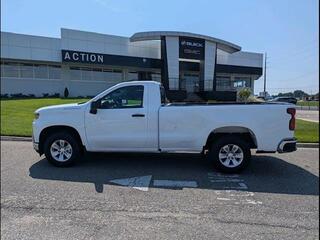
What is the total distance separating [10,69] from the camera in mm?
36656

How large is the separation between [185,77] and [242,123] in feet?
135

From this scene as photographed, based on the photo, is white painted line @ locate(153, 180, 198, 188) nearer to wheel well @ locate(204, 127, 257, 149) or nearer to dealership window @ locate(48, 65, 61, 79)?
wheel well @ locate(204, 127, 257, 149)

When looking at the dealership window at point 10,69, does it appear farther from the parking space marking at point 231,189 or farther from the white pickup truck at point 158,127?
the parking space marking at point 231,189

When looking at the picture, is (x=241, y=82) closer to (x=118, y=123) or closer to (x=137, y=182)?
(x=118, y=123)

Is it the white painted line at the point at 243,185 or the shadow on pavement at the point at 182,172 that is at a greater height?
the shadow on pavement at the point at 182,172

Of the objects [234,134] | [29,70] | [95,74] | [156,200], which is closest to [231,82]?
[95,74]

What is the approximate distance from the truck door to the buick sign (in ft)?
114

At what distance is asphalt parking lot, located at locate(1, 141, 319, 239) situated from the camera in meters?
4.08

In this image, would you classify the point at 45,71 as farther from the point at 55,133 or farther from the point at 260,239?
the point at 260,239

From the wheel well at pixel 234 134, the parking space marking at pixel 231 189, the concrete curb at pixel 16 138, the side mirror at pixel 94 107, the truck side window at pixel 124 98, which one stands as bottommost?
the parking space marking at pixel 231 189

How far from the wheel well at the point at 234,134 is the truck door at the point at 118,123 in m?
1.43

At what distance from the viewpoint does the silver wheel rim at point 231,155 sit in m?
6.92

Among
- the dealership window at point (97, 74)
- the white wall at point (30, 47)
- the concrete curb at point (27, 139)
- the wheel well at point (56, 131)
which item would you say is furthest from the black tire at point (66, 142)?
the dealership window at point (97, 74)

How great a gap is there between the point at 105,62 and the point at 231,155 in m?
35.1
